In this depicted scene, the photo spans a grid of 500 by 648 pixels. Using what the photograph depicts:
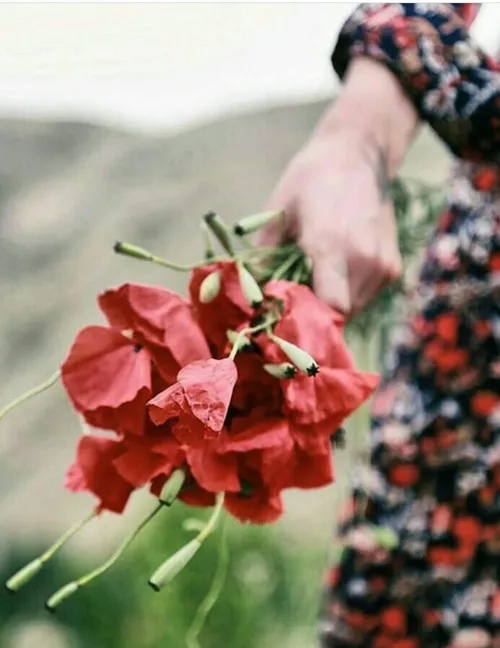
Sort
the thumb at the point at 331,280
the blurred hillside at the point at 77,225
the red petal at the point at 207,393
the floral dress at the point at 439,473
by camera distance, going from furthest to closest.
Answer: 1. the blurred hillside at the point at 77,225
2. the floral dress at the point at 439,473
3. the thumb at the point at 331,280
4. the red petal at the point at 207,393

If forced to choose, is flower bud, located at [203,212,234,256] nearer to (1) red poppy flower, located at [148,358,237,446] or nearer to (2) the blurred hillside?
(1) red poppy flower, located at [148,358,237,446]

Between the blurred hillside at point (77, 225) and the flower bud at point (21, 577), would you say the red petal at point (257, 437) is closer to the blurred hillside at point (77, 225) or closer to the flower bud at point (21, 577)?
the flower bud at point (21, 577)

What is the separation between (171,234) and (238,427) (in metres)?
1.15

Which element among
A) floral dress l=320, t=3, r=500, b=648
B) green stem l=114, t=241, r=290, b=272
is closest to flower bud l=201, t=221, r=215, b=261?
green stem l=114, t=241, r=290, b=272

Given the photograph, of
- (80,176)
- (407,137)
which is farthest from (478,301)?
(80,176)

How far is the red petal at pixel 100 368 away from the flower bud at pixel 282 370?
3cm

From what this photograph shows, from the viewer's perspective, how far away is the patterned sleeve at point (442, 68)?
1.20 feet

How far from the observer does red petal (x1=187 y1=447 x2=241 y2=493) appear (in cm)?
27

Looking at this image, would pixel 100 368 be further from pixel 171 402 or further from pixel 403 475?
pixel 403 475

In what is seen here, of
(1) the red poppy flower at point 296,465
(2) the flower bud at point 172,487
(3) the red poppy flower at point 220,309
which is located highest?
(3) the red poppy flower at point 220,309

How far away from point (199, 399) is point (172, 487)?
0.16 ft

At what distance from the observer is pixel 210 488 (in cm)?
27

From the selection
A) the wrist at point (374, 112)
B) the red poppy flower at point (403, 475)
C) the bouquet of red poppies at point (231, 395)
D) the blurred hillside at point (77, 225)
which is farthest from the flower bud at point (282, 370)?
the blurred hillside at point (77, 225)

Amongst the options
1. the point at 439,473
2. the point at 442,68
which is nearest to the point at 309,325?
the point at 442,68
